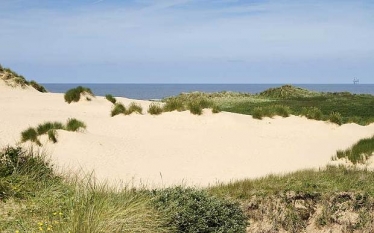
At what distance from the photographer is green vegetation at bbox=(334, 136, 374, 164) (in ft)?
48.2

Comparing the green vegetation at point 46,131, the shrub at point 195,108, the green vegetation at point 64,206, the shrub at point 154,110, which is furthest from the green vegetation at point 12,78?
the green vegetation at point 64,206

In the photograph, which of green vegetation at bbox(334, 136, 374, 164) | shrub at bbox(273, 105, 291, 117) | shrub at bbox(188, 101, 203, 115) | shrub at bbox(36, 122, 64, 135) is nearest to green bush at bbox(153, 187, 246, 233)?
green vegetation at bbox(334, 136, 374, 164)

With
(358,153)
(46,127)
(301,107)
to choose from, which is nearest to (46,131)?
(46,127)

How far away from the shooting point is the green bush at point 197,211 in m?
7.64

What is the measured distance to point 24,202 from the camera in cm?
750

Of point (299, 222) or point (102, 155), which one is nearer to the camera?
point (299, 222)

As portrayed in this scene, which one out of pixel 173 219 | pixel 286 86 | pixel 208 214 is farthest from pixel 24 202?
pixel 286 86

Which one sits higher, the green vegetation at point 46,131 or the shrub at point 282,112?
the shrub at point 282,112

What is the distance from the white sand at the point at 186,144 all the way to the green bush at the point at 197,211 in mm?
2550

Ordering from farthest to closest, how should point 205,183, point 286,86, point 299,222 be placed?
point 286,86 < point 205,183 < point 299,222

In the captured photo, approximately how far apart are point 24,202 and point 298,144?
39.4 feet

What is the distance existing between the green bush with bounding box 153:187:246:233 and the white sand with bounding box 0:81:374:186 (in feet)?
8.37

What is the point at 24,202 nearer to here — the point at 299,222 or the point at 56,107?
the point at 299,222

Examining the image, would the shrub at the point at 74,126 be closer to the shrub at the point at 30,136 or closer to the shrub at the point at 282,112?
the shrub at the point at 30,136
